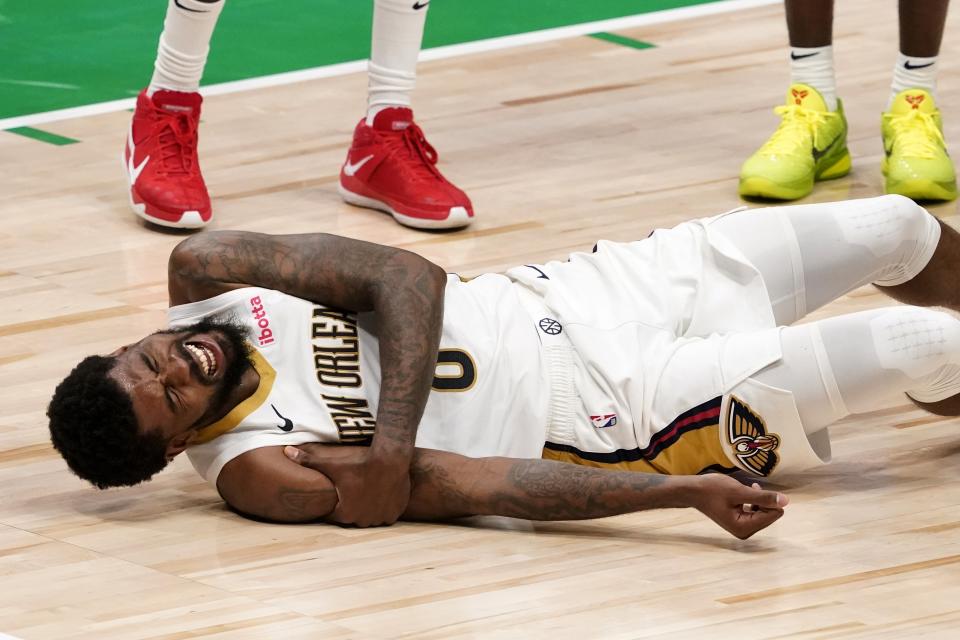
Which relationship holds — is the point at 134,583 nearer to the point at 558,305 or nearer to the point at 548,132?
the point at 558,305

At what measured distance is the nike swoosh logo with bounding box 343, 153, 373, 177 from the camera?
3961 millimetres

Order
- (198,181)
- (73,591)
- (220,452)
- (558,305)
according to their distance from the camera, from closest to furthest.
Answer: (73,591)
(220,452)
(558,305)
(198,181)

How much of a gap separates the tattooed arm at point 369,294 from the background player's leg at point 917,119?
1677 millimetres

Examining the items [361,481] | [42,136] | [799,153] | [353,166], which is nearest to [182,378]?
[361,481]

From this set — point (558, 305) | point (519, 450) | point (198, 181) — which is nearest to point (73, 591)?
point (519, 450)

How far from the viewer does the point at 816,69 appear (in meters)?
4.04

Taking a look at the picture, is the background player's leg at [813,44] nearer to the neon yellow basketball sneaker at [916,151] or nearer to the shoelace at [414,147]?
the neon yellow basketball sneaker at [916,151]

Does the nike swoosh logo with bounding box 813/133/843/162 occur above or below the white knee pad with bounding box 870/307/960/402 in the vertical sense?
below

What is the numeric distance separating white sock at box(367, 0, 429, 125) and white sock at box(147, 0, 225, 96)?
13.6 inches

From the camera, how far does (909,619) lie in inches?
80.3

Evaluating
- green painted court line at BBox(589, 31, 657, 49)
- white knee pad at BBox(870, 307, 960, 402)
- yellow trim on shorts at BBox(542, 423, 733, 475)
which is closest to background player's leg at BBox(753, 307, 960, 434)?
white knee pad at BBox(870, 307, 960, 402)

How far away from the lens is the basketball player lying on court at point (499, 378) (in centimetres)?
233

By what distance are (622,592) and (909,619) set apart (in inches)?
13.0

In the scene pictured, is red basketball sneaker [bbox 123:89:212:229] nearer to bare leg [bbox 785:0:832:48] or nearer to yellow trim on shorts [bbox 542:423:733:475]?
bare leg [bbox 785:0:832:48]
